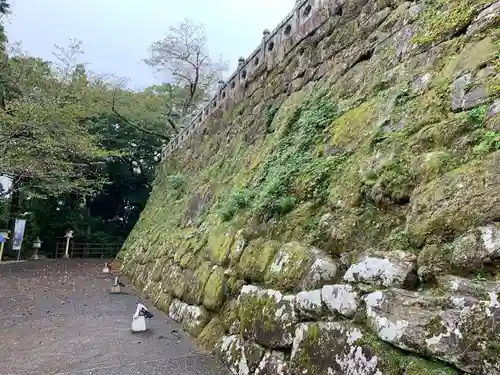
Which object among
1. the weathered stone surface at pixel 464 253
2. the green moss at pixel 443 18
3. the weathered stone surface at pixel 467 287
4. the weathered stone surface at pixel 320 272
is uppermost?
the green moss at pixel 443 18

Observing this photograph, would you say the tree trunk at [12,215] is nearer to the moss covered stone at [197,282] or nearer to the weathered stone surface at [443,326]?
the moss covered stone at [197,282]

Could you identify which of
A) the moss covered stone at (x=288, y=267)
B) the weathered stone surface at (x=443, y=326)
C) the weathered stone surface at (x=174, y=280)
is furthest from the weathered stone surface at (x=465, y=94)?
the weathered stone surface at (x=174, y=280)

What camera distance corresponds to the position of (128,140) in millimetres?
20969

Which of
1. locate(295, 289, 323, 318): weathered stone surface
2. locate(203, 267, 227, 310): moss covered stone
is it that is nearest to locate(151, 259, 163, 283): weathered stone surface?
locate(203, 267, 227, 310): moss covered stone

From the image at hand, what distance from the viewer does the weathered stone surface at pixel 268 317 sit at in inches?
113

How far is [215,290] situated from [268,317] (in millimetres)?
1482

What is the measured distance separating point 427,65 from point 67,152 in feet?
43.1

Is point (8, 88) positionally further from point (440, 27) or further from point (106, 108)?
point (440, 27)

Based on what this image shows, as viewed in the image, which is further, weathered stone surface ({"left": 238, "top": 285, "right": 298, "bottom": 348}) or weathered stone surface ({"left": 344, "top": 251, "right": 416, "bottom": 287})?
weathered stone surface ({"left": 238, "top": 285, "right": 298, "bottom": 348})

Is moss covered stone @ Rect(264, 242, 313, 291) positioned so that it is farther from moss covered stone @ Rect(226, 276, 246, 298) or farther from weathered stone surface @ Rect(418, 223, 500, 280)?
weathered stone surface @ Rect(418, 223, 500, 280)

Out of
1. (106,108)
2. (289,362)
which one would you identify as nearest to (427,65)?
(289,362)

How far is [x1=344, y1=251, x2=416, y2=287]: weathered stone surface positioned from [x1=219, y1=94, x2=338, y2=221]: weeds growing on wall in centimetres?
114

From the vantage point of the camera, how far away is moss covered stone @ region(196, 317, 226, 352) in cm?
402

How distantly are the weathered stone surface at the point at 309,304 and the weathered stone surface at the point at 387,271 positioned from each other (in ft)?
0.97
